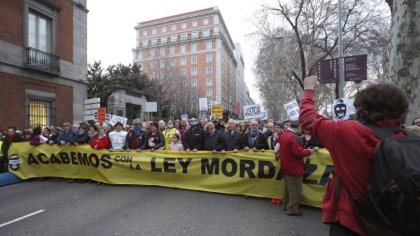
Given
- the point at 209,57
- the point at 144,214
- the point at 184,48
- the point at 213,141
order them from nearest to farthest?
the point at 144,214 → the point at 213,141 → the point at 209,57 → the point at 184,48

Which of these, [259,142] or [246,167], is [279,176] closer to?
[246,167]

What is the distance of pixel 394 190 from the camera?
5.65ft

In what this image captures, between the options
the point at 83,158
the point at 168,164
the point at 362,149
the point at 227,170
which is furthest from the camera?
the point at 83,158

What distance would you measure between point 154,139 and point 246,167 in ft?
11.1

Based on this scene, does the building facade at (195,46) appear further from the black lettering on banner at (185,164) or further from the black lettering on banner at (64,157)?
the black lettering on banner at (185,164)

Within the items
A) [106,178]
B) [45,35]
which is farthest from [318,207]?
[45,35]

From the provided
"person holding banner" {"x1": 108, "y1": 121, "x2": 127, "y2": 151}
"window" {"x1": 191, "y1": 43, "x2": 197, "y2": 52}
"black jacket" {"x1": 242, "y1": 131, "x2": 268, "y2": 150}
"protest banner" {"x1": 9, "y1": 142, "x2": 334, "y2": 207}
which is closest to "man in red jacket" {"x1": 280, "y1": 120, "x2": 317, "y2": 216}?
"protest banner" {"x1": 9, "y1": 142, "x2": 334, "y2": 207}

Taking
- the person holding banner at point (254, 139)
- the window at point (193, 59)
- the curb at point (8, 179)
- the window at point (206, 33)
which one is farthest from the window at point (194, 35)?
the person holding banner at point (254, 139)

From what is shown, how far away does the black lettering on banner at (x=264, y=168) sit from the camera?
744cm

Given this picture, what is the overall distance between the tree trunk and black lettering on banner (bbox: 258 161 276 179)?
3.59 m

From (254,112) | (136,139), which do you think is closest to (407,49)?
(136,139)

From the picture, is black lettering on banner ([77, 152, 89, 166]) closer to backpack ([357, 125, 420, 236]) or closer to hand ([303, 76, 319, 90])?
hand ([303, 76, 319, 90])

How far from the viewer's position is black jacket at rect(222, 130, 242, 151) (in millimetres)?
9156

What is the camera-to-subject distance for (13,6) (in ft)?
52.5
